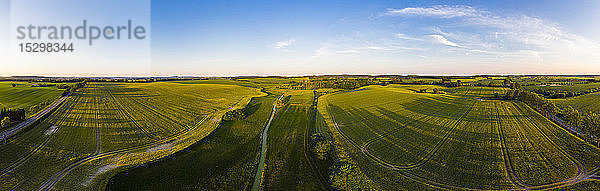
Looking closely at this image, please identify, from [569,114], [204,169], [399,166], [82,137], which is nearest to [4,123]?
[82,137]

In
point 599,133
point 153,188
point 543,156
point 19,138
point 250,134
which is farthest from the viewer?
point 250,134

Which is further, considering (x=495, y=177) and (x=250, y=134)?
(x=250, y=134)

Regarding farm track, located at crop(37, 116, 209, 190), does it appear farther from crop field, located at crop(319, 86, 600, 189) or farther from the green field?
crop field, located at crop(319, 86, 600, 189)

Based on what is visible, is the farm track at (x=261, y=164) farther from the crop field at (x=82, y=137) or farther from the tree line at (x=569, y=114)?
the tree line at (x=569, y=114)

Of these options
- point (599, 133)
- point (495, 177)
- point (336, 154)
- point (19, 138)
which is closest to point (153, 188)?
point (336, 154)

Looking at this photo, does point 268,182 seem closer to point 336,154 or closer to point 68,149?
point 336,154

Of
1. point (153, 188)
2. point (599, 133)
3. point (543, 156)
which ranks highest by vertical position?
point (599, 133)

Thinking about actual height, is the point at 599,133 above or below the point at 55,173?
above

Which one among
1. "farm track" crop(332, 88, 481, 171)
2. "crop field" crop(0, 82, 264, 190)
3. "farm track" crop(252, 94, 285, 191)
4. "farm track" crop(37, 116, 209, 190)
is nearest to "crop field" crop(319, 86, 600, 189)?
"farm track" crop(332, 88, 481, 171)

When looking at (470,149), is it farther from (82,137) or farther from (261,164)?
(82,137)

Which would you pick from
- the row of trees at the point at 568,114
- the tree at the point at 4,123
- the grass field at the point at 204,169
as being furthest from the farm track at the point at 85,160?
the row of trees at the point at 568,114
